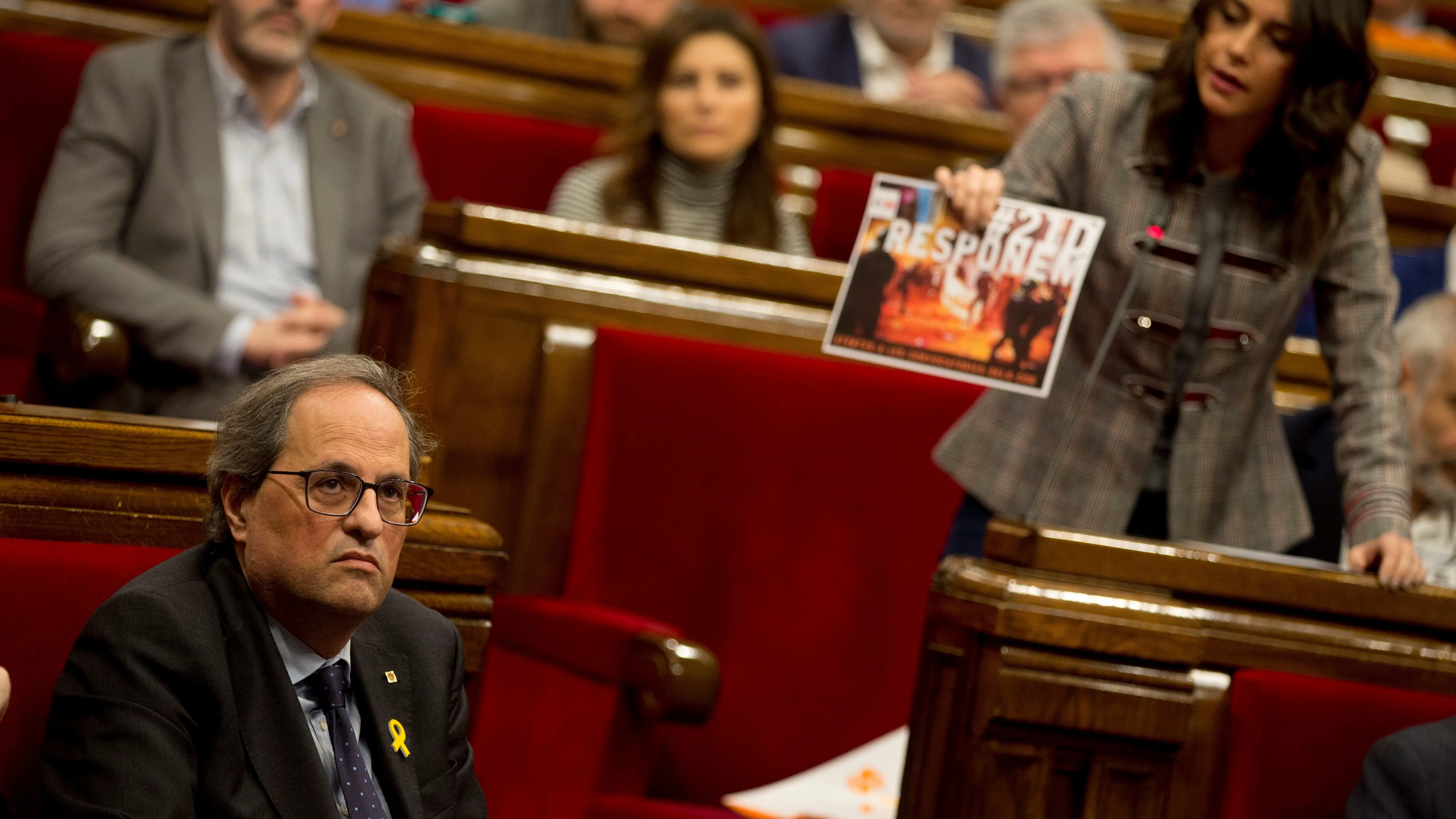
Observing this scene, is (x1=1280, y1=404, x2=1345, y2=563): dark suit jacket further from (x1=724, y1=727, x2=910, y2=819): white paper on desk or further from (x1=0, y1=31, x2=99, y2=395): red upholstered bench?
(x1=0, y1=31, x2=99, y2=395): red upholstered bench

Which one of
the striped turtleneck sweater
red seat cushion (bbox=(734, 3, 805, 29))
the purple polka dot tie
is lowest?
the purple polka dot tie

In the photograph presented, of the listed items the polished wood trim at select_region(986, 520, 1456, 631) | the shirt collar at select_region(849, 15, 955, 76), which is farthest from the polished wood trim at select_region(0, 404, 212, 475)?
the shirt collar at select_region(849, 15, 955, 76)

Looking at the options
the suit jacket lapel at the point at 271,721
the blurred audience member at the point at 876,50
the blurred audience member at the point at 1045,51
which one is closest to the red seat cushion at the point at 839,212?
the blurred audience member at the point at 1045,51

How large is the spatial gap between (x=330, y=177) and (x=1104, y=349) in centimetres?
96

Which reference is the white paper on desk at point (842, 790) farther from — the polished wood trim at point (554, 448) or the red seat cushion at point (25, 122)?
the red seat cushion at point (25, 122)

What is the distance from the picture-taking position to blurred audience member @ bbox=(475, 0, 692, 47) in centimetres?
228

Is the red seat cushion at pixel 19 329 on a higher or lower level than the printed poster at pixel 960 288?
lower

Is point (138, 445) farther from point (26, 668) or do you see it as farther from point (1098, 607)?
point (1098, 607)

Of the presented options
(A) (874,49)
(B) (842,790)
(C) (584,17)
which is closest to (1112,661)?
(B) (842,790)

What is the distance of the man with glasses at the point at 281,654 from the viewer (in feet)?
2.37

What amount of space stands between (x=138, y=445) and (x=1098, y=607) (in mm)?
605

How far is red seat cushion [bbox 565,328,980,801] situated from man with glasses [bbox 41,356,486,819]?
47cm

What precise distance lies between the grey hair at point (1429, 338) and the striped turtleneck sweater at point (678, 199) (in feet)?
2.24

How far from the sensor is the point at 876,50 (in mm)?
2572
